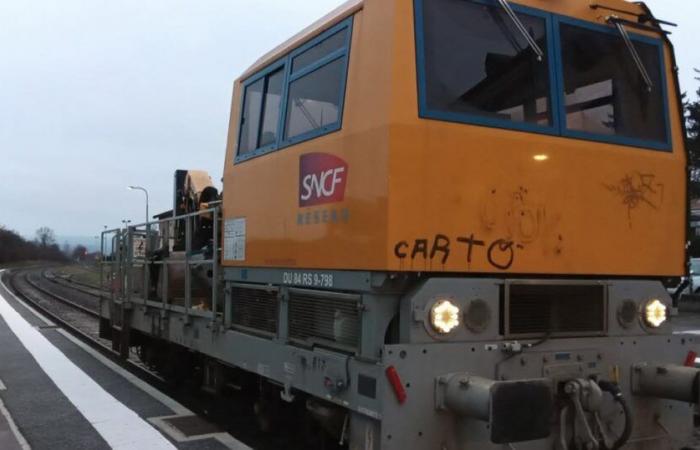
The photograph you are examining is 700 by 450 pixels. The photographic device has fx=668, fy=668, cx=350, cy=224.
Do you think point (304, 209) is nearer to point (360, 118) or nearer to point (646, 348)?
point (360, 118)

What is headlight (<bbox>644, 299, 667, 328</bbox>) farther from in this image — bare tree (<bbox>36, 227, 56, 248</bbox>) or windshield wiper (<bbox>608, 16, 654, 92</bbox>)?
bare tree (<bbox>36, 227, 56, 248</bbox>)

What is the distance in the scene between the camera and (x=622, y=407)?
158 inches

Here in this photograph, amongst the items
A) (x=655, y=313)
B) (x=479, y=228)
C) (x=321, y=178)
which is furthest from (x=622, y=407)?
(x=321, y=178)

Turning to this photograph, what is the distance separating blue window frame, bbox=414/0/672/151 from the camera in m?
3.87

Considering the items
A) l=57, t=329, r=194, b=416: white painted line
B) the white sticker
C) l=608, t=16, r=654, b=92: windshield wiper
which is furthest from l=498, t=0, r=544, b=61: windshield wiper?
l=57, t=329, r=194, b=416: white painted line

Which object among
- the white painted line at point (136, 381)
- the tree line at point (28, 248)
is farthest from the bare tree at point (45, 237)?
the white painted line at point (136, 381)

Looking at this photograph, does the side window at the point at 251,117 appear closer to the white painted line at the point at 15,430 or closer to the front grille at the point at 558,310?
the front grille at the point at 558,310

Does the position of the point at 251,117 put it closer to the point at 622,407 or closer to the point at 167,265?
the point at 167,265

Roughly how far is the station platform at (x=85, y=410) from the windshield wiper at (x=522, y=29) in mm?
3730

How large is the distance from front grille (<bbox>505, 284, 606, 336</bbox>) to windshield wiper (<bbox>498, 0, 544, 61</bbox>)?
1452mm

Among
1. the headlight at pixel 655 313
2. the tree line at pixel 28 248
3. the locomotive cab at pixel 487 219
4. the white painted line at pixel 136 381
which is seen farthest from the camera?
the tree line at pixel 28 248

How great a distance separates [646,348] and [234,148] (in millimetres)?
3631

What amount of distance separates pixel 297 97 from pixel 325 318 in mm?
1666

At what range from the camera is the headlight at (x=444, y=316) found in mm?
3697
